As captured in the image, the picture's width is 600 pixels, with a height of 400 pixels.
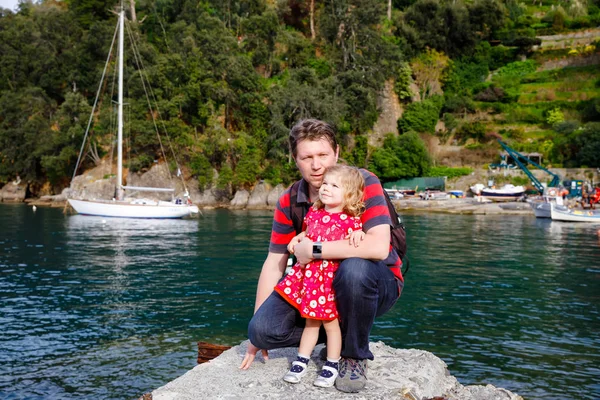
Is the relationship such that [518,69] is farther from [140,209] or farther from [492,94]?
[140,209]

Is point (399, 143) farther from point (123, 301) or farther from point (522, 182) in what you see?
point (123, 301)

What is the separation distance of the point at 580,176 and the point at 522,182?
4.85 metres

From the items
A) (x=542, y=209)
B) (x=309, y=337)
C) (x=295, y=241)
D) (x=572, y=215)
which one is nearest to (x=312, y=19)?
(x=542, y=209)

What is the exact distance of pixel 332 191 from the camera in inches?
148

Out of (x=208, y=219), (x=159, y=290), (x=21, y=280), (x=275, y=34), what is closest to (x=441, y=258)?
(x=159, y=290)

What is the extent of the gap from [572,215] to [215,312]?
102ft

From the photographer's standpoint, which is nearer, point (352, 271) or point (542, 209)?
point (352, 271)

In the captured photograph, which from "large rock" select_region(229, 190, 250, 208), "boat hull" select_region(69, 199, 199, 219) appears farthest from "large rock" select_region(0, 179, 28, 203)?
"boat hull" select_region(69, 199, 199, 219)

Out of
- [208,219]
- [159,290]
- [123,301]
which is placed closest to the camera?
[123,301]

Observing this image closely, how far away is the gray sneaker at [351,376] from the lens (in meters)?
3.69

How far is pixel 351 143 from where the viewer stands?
2111 inches

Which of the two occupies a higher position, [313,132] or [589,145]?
[589,145]

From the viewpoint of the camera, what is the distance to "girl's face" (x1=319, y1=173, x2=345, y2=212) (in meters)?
3.75

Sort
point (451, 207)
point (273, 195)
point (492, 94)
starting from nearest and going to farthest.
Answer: point (451, 207) → point (273, 195) → point (492, 94)
